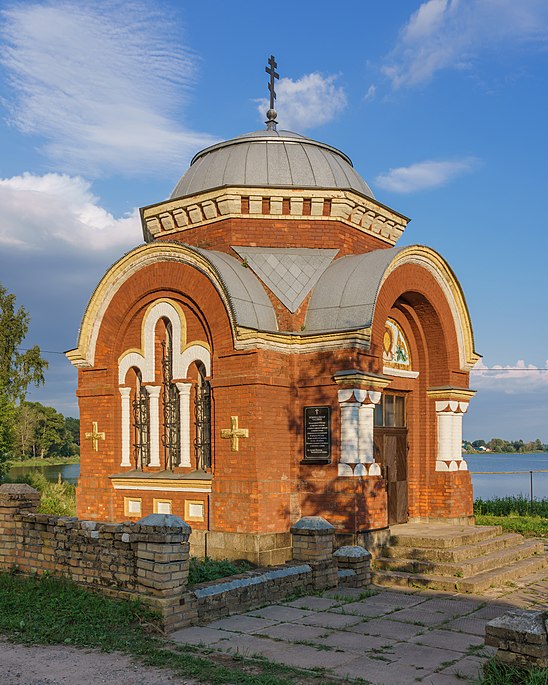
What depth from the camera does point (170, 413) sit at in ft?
42.0

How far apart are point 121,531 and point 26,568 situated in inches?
81.4

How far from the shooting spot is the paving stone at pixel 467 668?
6012mm

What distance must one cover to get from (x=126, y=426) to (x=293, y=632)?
6.89m

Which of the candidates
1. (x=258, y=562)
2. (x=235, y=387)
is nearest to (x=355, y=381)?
(x=235, y=387)

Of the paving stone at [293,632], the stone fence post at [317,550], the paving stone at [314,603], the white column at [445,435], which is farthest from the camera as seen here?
the white column at [445,435]

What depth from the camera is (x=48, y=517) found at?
29.1 ft

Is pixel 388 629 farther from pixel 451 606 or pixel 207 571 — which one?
pixel 207 571

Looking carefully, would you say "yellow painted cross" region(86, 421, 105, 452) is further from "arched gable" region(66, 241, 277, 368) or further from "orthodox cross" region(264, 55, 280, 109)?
"orthodox cross" region(264, 55, 280, 109)

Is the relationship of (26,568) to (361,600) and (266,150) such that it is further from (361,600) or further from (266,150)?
(266,150)

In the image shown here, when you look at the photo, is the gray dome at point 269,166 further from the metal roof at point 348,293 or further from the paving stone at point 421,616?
the paving stone at point 421,616

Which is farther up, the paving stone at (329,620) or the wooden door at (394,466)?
the wooden door at (394,466)

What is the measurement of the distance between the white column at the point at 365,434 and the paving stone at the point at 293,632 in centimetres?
395

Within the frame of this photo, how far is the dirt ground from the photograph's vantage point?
5723mm

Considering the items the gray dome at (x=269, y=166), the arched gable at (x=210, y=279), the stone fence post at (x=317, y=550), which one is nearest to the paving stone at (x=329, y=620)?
the stone fence post at (x=317, y=550)
